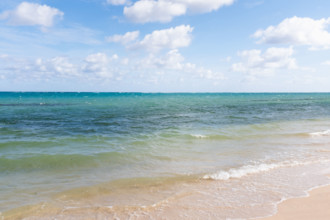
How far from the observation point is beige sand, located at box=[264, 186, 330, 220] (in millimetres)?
5915

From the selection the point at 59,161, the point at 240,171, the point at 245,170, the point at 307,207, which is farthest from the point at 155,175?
the point at 307,207

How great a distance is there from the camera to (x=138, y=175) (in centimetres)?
939

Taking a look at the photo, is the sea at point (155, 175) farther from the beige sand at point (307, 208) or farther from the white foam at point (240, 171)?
the beige sand at point (307, 208)

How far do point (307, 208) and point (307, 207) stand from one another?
7cm

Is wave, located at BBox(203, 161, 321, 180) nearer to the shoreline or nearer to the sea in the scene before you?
the sea

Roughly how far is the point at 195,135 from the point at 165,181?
909 cm

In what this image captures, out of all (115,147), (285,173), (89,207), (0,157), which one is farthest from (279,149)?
(0,157)

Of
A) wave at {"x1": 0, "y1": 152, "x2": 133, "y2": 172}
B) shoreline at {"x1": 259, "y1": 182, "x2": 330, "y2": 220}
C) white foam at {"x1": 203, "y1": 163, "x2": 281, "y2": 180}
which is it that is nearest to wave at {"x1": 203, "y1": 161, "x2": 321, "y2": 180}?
white foam at {"x1": 203, "y1": 163, "x2": 281, "y2": 180}

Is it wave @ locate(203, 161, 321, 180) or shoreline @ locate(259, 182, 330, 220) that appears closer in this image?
shoreline @ locate(259, 182, 330, 220)

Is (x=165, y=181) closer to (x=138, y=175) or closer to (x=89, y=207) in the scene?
(x=138, y=175)

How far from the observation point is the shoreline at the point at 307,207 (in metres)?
5.92

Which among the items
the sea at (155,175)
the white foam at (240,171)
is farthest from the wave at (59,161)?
the white foam at (240,171)

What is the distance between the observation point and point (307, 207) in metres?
6.43

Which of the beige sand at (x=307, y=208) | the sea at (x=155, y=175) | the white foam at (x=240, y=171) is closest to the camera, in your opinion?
the beige sand at (x=307, y=208)
